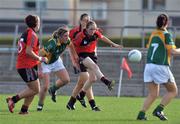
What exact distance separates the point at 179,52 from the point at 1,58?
15595mm

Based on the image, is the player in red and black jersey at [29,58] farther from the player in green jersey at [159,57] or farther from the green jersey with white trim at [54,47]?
the player in green jersey at [159,57]

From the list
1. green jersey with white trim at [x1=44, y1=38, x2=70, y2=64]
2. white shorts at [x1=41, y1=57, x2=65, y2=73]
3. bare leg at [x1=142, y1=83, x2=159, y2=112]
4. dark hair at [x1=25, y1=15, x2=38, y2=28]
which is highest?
dark hair at [x1=25, y1=15, x2=38, y2=28]

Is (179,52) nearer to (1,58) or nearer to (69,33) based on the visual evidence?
(69,33)

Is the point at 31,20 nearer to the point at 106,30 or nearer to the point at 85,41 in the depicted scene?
the point at 85,41

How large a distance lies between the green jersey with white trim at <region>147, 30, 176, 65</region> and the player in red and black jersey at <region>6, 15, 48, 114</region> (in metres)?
2.06

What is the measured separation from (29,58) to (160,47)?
255cm

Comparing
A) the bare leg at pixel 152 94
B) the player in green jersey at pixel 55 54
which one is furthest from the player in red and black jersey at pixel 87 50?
the bare leg at pixel 152 94

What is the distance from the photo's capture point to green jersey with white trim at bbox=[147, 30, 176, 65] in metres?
14.2

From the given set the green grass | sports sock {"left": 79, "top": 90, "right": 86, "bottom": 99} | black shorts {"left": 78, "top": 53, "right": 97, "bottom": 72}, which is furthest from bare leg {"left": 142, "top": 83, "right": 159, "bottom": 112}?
sports sock {"left": 79, "top": 90, "right": 86, "bottom": 99}

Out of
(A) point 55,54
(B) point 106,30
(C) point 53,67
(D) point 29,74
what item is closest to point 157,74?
(D) point 29,74

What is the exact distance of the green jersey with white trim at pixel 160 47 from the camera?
14.2 m

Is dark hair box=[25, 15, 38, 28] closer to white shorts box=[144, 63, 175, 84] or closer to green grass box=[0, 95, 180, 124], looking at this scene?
green grass box=[0, 95, 180, 124]

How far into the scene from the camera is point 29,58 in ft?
49.2

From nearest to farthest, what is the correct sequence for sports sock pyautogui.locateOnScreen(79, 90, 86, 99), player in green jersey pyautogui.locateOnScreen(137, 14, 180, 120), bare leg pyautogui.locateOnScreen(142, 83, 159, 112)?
player in green jersey pyautogui.locateOnScreen(137, 14, 180, 120), bare leg pyautogui.locateOnScreen(142, 83, 159, 112), sports sock pyautogui.locateOnScreen(79, 90, 86, 99)
